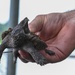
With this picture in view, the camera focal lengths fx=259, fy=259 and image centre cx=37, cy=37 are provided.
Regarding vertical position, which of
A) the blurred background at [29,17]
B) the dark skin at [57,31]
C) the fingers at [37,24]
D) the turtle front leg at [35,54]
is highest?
the turtle front leg at [35,54]

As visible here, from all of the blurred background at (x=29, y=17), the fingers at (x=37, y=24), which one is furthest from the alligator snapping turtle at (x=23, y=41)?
the blurred background at (x=29, y=17)

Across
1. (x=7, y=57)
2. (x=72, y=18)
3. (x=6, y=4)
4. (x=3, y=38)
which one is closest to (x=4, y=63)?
(x=7, y=57)

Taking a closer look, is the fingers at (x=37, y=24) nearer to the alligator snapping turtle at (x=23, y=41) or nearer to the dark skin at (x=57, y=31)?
the dark skin at (x=57, y=31)

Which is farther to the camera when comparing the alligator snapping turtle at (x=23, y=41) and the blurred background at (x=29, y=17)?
the blurred background at (x=29, y=17)

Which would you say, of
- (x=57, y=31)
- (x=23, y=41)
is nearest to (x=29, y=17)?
(x=57, y=31)

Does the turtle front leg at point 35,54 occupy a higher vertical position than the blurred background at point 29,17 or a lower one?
higher

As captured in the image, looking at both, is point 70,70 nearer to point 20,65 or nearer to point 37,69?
point 37,69
